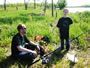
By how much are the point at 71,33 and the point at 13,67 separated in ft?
10.1

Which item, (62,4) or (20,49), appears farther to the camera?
(62,4)

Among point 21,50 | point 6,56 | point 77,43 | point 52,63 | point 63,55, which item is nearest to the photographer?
point 21,50

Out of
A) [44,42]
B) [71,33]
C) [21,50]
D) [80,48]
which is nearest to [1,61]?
[21,50]

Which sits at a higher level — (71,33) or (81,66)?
(71,33)

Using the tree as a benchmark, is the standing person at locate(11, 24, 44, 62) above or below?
below

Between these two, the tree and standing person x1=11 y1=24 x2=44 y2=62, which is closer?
standing person x1=11 y1=24 x2=44 y2=62

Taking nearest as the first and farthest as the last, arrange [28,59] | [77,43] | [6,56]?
[28,59] < [6,56] < [77,43]

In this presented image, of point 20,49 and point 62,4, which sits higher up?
point 62,4

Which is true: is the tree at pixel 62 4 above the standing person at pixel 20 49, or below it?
above

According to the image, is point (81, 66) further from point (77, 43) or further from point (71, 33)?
point (71, 33)

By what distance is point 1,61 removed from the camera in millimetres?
2715

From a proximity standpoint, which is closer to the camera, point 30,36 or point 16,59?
point 16,59

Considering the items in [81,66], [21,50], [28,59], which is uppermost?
[21,50]

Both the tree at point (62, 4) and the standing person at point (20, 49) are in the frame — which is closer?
the standing person at point (20, 49)
